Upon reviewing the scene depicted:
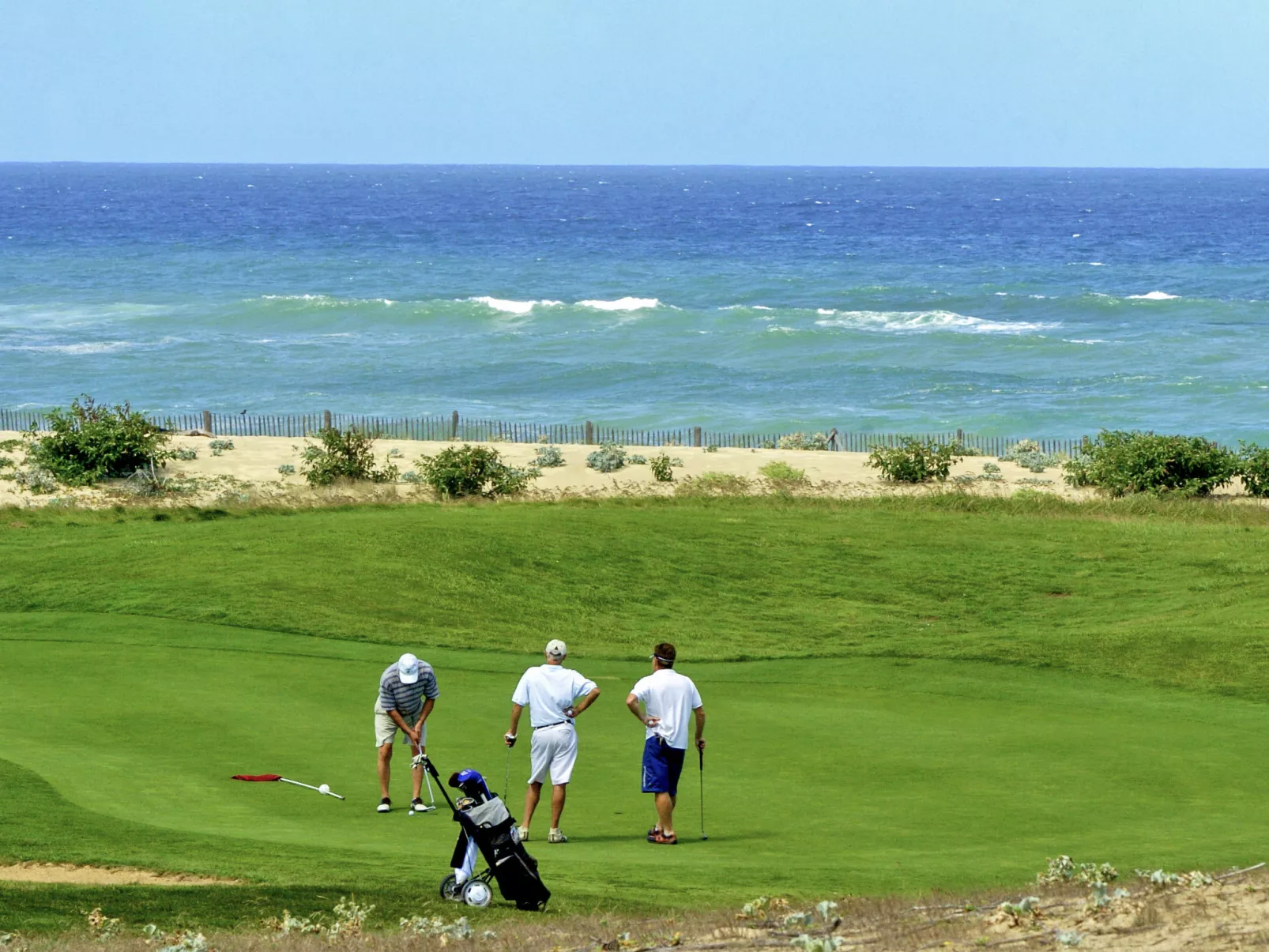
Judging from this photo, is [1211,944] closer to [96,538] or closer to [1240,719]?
[1240,719]

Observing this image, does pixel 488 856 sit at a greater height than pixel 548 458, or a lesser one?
greater

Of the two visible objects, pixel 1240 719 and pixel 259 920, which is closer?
pixel 259 920

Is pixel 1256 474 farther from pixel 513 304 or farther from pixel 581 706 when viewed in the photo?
pixel 513 304

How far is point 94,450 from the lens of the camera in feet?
138

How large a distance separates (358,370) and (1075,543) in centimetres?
5071

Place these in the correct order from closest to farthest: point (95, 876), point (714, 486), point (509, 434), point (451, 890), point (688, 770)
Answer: point (451, 890), point (95, 876), point (688, 770), point (714, 486), point (509, 434)

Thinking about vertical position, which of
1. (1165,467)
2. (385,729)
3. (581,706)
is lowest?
(1165,467)

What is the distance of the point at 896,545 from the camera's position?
30688 millimetres

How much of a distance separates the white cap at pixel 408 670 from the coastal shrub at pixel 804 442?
38.6 meters

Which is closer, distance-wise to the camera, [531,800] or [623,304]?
[531,800]

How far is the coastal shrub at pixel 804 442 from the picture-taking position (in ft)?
168

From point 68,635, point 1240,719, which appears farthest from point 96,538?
point 1240,719

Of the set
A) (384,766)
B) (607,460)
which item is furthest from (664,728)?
(607,460)

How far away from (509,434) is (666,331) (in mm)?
36644
